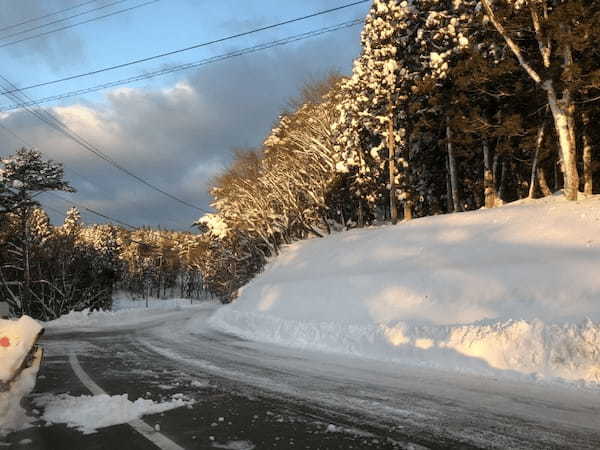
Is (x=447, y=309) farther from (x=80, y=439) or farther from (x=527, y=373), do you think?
(x=80, y=439)

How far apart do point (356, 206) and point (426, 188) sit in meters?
4.96

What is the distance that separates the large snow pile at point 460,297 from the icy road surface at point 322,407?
1.04 m

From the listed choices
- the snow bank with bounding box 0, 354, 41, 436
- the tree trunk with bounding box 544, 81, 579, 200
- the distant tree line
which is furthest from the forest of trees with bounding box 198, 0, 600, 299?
the snow bank with bounding box 0, 354, 41, 436

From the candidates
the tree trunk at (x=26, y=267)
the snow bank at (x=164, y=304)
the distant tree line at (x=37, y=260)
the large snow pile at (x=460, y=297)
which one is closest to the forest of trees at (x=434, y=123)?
the large snow pile at (x=460, y=297)

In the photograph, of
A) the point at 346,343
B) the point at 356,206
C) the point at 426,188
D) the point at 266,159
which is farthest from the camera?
the point at 266,159

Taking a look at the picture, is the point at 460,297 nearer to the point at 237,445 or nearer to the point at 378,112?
the point at 237,445

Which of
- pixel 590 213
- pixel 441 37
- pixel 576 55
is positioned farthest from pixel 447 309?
pixel 441 37

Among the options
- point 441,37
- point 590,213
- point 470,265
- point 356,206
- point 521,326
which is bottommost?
point 521,326

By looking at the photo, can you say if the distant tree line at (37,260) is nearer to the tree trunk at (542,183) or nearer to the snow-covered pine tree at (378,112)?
the snow-covered pine tree at (378,112)

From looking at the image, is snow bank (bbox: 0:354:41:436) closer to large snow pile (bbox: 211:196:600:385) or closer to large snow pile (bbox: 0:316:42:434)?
large snow pile (bbox: 0:316:42:434)

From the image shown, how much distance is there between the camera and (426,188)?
30891 mm

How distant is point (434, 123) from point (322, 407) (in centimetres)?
2201

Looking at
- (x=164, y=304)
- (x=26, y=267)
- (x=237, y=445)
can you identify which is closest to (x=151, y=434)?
(x=237, y=445)

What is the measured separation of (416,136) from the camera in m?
26.3
